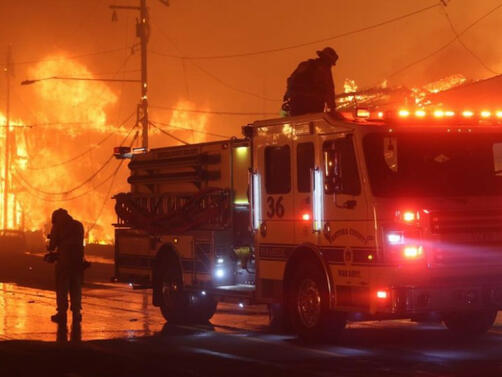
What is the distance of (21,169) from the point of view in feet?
289

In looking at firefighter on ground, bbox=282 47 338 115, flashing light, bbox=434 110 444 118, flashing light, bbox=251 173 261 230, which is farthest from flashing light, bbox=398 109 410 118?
flashing light, bbox=251 173 261 230

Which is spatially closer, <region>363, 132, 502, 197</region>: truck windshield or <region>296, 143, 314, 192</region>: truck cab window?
<region>363, 132, 502, 197</region>: truck windshield

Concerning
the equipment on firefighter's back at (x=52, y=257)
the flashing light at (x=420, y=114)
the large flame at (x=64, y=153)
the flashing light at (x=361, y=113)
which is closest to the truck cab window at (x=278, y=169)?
the flashing light at (x=361, y=113)

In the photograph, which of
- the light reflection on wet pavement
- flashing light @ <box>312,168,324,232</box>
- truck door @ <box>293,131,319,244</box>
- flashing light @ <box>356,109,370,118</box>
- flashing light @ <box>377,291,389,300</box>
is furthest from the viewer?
truck door @ <box>293,131,319,244</box>

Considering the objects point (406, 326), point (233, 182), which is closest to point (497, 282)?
point (406, 326)

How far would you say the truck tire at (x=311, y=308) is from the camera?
12.2 metres

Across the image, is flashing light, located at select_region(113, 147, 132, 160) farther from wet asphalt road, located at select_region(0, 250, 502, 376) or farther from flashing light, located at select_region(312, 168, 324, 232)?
flashing light, located at select_region(312, 168, 324, 232)

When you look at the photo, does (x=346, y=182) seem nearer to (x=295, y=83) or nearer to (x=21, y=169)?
(x=295, y=83)

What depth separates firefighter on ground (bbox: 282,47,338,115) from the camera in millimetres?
13867

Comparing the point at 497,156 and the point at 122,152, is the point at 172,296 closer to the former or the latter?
the point at 122,152

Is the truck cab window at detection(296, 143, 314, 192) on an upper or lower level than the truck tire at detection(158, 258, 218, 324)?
upper

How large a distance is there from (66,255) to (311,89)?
4844 mm

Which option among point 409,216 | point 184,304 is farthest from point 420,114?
point 184,304

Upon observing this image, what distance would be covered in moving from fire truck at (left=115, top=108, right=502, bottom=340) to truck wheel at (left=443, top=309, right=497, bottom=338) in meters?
0.02
